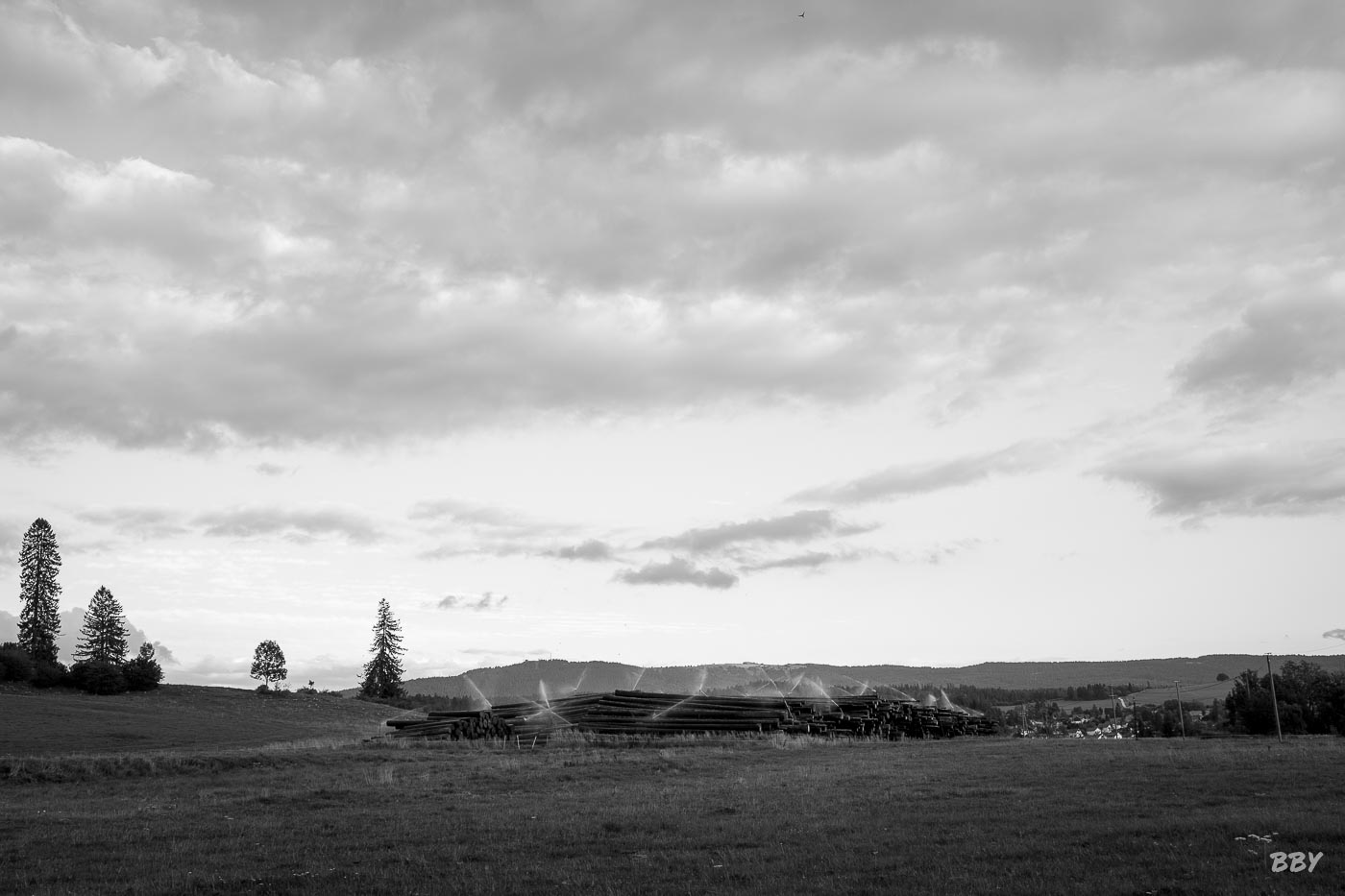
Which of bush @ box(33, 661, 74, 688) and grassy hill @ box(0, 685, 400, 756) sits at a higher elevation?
bush @ box(33, 661, 74, 688)

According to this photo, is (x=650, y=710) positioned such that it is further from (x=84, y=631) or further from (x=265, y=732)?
(x=84, y=631)

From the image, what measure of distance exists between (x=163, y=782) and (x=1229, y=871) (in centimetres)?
2901

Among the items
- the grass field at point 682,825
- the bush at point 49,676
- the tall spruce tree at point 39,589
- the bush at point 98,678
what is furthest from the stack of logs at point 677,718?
the tall spruce tree at point 39,589

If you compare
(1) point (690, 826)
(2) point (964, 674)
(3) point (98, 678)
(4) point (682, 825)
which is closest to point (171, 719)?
(3) point (98, 678)

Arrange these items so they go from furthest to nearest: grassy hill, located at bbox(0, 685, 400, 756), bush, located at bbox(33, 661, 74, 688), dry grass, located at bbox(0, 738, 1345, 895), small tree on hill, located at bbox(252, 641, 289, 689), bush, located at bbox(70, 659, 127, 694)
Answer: small tree on hill, located at bbox(252, 641, 289, 689)
bush, located at bbox(70, 659, 127, 694)
bush, located at bbox(33, 661, 74, 688)
grassy hill, located at bbox(0, 685, 400, 756)
dry grass, located at bbox(0, 738, 1345, 895)

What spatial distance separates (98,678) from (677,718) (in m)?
49.5

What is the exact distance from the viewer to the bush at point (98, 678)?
73.8 metres

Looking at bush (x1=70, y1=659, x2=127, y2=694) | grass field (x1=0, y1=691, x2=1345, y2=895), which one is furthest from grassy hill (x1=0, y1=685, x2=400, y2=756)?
grass field (x1=0, y1=691, x2=1345, y2=895)

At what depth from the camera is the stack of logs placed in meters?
49.3

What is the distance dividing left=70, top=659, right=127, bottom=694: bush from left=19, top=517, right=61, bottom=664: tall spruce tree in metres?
24.1

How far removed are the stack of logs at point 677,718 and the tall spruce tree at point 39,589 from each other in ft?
198

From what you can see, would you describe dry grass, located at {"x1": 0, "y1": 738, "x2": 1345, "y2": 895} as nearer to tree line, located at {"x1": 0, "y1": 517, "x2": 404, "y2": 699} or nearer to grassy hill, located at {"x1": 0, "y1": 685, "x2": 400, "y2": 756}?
grassy hill, located at {"x1": 0, "y1": 685, "x2": 400, "y2": 756}

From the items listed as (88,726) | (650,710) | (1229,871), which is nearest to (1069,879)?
(1229,871)

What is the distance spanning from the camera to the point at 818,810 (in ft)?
64.2
